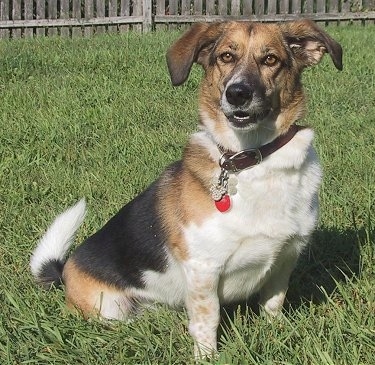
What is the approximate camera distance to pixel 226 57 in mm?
3002

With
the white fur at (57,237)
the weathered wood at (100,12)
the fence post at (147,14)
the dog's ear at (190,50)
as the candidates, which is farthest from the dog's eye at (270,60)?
the weathered wood at (100,12)

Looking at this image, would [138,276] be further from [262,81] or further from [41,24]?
[41,24]

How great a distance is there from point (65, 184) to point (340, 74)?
13.3 ft

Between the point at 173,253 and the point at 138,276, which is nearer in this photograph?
the point at 173,253

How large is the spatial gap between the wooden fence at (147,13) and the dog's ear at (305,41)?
9.53 metres

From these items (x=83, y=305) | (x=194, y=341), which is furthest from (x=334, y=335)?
(x=83, y=305)

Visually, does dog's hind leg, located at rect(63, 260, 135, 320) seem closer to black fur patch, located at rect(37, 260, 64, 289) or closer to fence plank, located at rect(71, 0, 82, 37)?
black fur patch, located at rect(37, 260, 64, 289)

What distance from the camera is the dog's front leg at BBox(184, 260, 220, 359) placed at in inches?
111

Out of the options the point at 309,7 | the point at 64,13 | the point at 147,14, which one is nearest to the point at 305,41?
the point at 147,14

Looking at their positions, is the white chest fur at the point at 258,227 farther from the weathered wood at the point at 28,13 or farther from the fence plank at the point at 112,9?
the weathered wood at the point at 28,13

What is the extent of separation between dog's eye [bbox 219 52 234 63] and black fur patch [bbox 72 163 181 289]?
0.54m

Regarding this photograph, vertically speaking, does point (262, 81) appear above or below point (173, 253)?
above

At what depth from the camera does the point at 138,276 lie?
3223 mm

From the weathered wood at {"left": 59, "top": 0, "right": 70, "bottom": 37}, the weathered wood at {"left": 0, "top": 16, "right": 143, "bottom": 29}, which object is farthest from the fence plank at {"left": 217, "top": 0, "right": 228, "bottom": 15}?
the weathered wood at {"left": 59, "top": 0, "right": 70, "bottom": 37}
